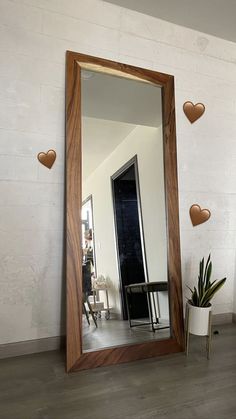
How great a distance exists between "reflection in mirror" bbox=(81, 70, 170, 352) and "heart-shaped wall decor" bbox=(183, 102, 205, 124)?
254 mm

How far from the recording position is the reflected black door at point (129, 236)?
1.92m

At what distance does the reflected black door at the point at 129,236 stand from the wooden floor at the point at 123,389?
356mm

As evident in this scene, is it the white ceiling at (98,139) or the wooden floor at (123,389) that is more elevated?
the white ceiling at (98,139)

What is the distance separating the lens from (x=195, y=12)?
2.12 meters

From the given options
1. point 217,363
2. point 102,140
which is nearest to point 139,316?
point 217,363

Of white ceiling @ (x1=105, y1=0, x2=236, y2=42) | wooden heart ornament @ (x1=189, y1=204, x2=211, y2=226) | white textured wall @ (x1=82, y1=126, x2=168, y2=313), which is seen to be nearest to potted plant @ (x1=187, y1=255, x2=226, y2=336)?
white textured wall @ (x1=82, y1=126, x2=168, y2=313)

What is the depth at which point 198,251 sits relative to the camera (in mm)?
2299

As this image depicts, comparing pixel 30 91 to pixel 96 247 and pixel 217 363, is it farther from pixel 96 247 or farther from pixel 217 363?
pixel 217 363

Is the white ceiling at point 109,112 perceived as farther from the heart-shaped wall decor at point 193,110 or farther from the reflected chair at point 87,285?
the reflected chair at point 87,285

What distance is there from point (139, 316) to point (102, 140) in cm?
116

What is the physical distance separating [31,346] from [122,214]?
38.8 inches

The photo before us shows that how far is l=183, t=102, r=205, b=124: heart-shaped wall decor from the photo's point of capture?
7.45 ft

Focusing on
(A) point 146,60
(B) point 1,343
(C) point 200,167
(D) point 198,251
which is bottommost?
(B) point 1,343

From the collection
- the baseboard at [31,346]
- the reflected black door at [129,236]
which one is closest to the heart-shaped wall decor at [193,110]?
the reflected black door at [129,236]
